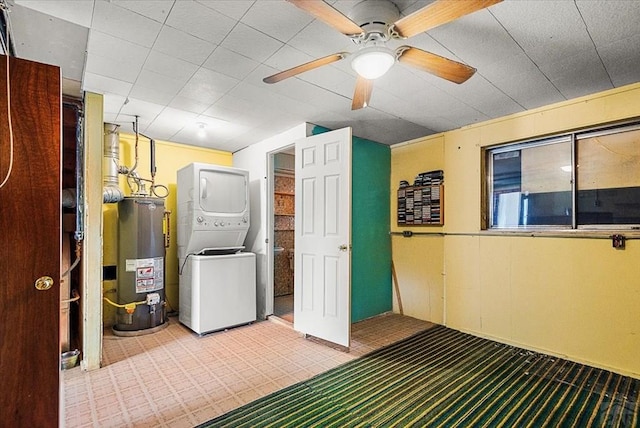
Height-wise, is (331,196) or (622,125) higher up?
(622,125)

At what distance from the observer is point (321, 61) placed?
6.03ft

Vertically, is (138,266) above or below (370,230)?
below

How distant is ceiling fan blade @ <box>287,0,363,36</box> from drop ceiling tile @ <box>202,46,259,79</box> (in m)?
0.88

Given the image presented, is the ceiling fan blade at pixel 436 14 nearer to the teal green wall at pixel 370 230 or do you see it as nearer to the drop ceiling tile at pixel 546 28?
the drop ceiling tile at pixel 546 28

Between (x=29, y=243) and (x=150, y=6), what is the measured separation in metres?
1.31

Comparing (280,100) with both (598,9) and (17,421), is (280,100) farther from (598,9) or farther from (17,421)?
(17,421)

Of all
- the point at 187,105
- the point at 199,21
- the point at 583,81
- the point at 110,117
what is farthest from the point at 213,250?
the point at 583,81

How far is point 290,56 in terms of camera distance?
215cm

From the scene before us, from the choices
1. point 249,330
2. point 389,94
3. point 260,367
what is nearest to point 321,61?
point 389,94

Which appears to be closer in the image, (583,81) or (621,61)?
(621,61)

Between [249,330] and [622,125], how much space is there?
13.5ft

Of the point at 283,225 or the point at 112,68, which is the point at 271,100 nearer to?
the point at 112,68

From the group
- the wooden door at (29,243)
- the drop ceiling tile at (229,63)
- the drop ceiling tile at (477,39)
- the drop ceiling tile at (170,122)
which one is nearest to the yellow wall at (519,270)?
the drop ceiling tile at (477,39)

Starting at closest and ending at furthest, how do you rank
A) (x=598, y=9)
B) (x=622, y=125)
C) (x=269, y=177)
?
(x=598, y=9)
(x=622, y=125)
(x=269, y=177)
